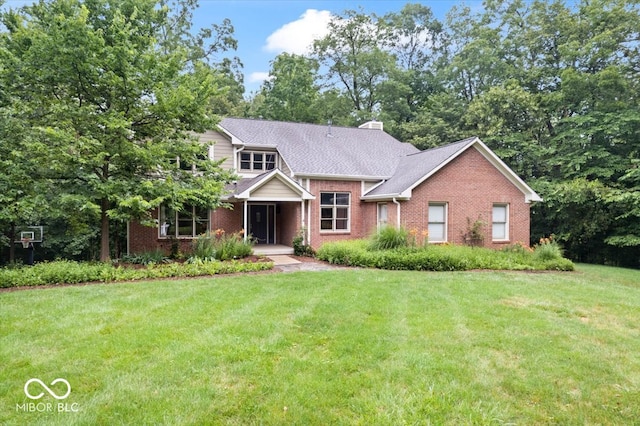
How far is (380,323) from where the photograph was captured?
233 inches

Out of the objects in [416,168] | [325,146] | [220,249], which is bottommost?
[220,249]

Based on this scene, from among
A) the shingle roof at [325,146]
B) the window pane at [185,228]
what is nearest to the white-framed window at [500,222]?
the shingle roof at [325,146]

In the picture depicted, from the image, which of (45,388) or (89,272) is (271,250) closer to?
(89,272)

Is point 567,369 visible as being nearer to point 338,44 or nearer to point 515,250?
point 515,250

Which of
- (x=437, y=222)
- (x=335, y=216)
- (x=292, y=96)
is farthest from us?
(x=292, y=96)

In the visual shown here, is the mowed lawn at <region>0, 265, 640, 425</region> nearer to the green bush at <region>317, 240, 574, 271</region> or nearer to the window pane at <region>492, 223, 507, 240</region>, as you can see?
the green bush at <region>317, 240, 574, 271</region>

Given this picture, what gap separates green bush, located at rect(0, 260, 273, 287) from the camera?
8.91 metres

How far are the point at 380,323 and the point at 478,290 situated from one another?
3747 mm

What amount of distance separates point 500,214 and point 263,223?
11.1 meters

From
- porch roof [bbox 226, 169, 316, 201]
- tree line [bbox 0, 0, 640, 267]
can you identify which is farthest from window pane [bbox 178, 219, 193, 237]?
tree line [bbox 0, 0, 640, 267]

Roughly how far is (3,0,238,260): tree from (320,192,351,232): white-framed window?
602cm

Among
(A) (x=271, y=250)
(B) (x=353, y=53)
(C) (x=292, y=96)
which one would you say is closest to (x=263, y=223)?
(A) (x=271, y=250)

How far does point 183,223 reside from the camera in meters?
15.7

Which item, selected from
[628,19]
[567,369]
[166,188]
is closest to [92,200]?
[166,188]
